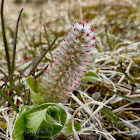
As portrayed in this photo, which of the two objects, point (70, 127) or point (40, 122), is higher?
point (40, 122)

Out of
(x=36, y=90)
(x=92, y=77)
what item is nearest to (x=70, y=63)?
(x=36, y=90)

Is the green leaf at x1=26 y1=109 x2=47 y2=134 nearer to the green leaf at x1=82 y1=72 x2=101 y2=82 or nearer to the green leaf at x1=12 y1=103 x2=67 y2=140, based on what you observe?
the green leaf at x1=12 y1=103 x2=67 y2=140

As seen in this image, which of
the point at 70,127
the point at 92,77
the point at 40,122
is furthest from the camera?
the point at 92,77

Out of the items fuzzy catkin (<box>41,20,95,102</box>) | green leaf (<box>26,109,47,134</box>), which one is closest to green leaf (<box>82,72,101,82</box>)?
fuzzy catkin (<box>41,20,95,102</box>)

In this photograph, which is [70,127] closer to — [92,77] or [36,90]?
[36,90]

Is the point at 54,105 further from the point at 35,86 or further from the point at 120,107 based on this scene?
the point at 120,107

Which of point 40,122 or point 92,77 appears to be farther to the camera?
point 92,77

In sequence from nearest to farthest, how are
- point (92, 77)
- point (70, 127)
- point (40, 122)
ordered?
1. point (40, 122)
2. point (70, 127)
3. point (92, 77)
